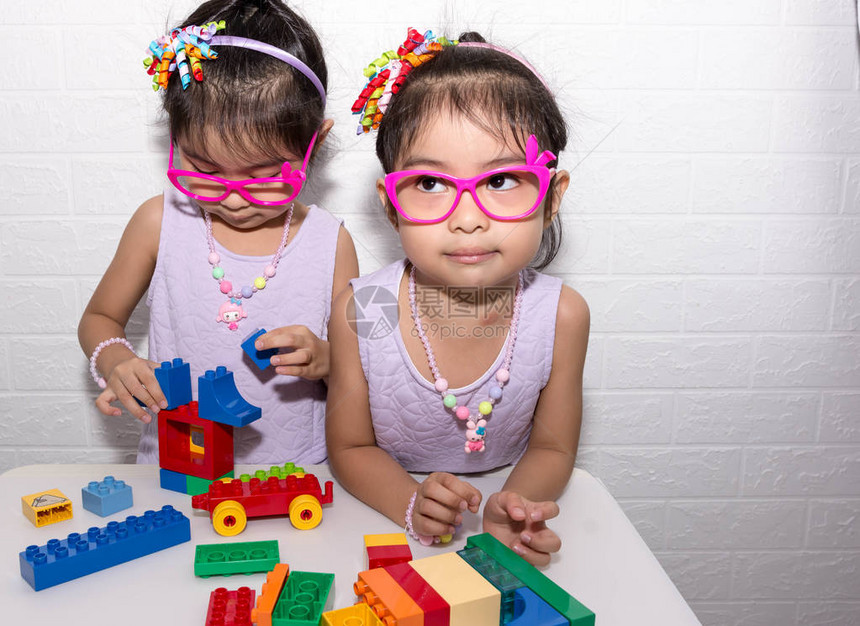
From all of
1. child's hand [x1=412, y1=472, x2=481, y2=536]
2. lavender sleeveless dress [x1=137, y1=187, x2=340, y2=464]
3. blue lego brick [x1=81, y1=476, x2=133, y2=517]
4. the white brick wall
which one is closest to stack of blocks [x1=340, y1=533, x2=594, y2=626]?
child's hand [x1=412, y1=472, x2=481, y2=536]

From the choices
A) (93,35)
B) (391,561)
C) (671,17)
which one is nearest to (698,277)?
(671,17)

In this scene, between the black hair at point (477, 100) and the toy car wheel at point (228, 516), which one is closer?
the toy car wheel at point (228, 516)

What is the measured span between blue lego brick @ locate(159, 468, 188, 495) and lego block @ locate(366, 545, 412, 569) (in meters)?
0.29

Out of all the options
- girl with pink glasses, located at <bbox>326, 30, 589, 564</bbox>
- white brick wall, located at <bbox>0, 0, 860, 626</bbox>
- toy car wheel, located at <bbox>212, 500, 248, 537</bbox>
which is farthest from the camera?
white brick wall, located at <bbox>0, 0, 860, 626</bbox>

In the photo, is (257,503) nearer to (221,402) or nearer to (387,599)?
(221,402)

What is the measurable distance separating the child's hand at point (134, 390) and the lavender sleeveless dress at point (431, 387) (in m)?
0.27

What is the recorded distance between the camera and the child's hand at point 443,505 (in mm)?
790

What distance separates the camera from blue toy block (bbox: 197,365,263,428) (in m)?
0.88

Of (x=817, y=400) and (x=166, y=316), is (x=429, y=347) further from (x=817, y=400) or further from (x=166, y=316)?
(x=817, y=400)

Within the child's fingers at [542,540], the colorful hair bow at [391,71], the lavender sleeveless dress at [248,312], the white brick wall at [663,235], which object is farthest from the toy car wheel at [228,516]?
the white brick wall at [663,235]

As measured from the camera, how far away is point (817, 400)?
5.03 ft

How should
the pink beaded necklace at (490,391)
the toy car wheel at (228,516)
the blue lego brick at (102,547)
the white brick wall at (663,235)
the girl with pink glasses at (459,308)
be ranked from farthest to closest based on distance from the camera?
the white brick wall at (663,235), the pink beaded necklace at (490,391), the girl with pink glasses at (459,308), the toy car wheel at (228,516), the blue lego brick at (102,547)

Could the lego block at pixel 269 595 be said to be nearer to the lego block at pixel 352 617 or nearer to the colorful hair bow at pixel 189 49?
the lego block at pixel 352 617

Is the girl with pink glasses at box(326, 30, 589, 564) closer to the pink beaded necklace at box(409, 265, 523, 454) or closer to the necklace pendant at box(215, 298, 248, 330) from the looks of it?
the pink beaded necklace at box(409, 265, 523, 454)
